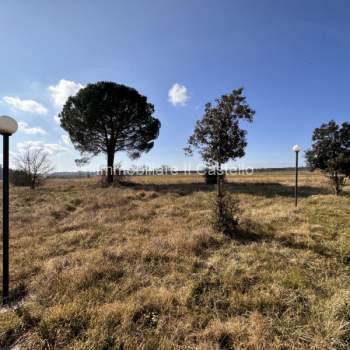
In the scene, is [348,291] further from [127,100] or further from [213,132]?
[127,100]

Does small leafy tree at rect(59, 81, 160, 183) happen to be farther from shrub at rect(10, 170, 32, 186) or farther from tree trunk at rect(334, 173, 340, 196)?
tree trunk at rect(334, 173, 340, 196)

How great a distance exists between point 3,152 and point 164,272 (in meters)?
2.96

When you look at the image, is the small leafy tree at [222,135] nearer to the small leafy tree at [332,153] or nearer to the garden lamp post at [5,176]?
the garden lamp post at [5,176]

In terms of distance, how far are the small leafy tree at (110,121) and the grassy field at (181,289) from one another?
12.9 m

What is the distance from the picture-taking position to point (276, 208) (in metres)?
7.90

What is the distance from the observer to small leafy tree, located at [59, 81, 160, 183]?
54.5 ft

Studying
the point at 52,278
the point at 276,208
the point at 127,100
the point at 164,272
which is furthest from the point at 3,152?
the point at 127,100

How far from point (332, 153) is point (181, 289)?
36.0 feet

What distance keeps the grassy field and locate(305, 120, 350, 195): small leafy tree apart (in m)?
5.52

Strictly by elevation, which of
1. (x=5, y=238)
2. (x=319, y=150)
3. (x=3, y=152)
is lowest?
(x=5, y=238)

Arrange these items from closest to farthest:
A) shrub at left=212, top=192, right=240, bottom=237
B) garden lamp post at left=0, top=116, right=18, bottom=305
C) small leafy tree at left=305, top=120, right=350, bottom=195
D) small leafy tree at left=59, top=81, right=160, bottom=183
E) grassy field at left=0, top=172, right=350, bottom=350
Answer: grassy field at left=0, top=172, right=350, bottom=350 → garden lamp post at left=0, top=116, right=18, bottom=305 → shrub at left=212, top=192, right=240, bottom=237 → small leafy tree at left=305, top=120, right=350, bottom=195 → small leafy tree at left=59, top=81, right=160, bottom=183

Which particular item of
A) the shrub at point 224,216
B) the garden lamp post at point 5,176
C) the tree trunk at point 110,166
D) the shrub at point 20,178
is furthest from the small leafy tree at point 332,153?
the shrub at point 20,178

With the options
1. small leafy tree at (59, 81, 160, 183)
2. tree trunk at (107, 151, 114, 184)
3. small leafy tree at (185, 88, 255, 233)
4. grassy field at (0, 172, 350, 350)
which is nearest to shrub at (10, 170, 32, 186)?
small leafy tree at (59, 81, 160, 183)

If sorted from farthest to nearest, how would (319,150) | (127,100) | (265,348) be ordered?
(127,100) < (319,150) < (265,348)
